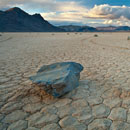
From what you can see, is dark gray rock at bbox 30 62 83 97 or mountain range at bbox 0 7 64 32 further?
mountain range at bbox 0 7 64 32

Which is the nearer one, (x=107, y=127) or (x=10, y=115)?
(x=107, y=127)

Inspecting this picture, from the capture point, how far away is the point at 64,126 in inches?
71.8

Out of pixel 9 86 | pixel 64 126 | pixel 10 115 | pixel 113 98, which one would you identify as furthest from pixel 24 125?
pixel 113 98

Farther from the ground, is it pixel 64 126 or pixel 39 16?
pixel 39 16

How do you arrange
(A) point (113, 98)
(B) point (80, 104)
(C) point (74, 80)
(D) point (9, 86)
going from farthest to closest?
(D) point (9, 86) → (C) point (74, 80) → (A) point (113, 98) → (B) point (80, 104)

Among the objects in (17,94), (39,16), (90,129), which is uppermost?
(39,16)

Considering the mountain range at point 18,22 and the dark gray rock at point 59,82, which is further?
the mountain range at point 18,22

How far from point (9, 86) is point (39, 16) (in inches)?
5972

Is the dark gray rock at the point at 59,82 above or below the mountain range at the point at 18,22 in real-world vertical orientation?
below

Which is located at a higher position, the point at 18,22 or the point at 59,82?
the point at 18,22

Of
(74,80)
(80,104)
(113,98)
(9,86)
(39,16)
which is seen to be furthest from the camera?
(39,16)

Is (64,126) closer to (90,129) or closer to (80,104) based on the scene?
(90,129)

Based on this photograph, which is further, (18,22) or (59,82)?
(18,22)

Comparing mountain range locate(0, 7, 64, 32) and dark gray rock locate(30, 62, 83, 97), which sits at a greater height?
mountain range locate(0, 7, 64, 32)
